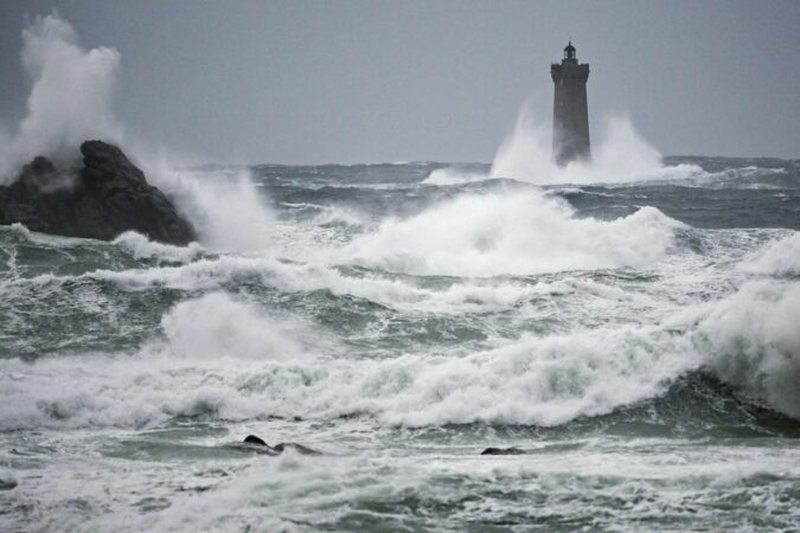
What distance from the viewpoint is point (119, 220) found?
20.5m

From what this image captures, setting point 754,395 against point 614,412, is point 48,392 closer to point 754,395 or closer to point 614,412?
point 614,412

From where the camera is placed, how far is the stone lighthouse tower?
46.2 metres

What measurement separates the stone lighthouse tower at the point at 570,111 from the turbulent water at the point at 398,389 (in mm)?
27222

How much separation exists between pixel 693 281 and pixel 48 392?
11473 mm

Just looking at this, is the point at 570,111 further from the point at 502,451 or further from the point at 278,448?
the point at 278,448

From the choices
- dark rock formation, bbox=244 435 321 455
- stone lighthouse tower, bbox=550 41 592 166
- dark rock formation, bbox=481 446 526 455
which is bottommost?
dark rock formation, bbox=481 446 526 455

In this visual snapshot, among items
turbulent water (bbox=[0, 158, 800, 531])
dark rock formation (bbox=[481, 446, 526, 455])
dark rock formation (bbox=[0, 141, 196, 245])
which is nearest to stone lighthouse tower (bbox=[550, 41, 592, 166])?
turbulent water (bbox=[0, 158, 800, 531])

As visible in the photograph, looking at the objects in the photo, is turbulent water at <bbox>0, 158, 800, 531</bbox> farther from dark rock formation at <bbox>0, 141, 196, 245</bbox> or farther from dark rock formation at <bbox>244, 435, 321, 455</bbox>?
dark rock formation at <bbox>0, 141, 196, 245</bbox>

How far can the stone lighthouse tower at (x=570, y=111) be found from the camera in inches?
1818

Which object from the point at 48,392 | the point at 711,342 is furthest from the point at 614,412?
the point at 48,392

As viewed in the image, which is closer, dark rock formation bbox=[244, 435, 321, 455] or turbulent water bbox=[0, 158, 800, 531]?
turbulent water bbox=[0, 158, 800, 531]

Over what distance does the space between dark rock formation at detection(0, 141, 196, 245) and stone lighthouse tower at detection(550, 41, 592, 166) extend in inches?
1132

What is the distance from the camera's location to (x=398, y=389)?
32.2 feet

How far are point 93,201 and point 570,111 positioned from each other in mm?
30575
